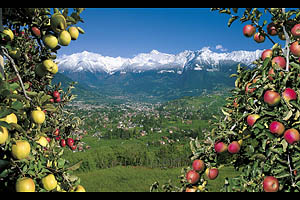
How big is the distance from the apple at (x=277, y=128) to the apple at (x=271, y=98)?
0.68 feet

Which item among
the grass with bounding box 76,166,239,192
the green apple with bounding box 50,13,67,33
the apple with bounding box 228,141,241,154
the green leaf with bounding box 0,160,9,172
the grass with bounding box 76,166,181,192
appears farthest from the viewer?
the grass with bounding box 76,166,181,192

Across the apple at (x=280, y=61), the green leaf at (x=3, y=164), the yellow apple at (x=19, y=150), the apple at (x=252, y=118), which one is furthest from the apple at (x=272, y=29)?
the green leaf at (x=3, y=164)

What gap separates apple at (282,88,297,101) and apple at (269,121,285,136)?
0.27m

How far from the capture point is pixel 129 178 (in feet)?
162

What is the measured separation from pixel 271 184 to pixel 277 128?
0.62m

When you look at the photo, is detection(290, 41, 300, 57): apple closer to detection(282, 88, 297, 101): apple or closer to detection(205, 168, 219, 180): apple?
detection(282, 88, 297, 101): apple

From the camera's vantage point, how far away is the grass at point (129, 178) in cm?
4157

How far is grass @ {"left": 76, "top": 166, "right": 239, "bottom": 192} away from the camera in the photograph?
41.6 metres

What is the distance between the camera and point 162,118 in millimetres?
124000

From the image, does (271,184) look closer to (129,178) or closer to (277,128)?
(277,128)

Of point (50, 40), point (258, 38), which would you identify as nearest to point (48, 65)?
point (50, 40)

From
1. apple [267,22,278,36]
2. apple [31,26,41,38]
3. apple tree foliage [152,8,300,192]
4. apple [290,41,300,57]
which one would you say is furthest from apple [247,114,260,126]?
apple [31,26,41,38]
